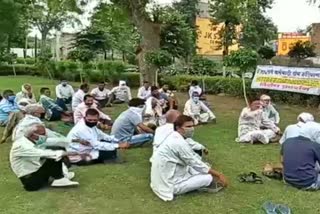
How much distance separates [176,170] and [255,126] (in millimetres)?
4404

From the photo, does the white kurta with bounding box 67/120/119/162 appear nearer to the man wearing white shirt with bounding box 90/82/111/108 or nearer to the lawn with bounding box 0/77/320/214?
the lawn with bounding box 0/77/320/214

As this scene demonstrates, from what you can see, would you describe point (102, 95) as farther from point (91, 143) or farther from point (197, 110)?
point (91, 143)

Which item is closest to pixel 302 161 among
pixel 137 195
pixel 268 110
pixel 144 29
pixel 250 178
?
pixel 250 178

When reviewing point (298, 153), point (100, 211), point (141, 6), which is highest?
point (141, 6)

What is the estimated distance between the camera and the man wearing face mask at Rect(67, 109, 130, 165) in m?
7.84

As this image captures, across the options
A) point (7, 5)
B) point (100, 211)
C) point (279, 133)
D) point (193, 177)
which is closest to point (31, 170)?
point (100, 211)

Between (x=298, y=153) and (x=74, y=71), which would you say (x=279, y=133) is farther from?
(x=74, y=71)

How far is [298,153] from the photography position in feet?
21.3

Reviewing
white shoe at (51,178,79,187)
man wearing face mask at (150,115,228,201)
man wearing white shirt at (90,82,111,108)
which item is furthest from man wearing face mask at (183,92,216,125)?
man wearing face mask at (150,115,228,201)

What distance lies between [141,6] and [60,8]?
155 inches

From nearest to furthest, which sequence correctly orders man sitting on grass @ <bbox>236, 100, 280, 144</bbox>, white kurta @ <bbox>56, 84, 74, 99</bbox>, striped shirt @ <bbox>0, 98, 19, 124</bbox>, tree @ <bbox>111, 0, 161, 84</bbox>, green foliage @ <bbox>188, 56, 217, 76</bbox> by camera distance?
man sitting on grass @ <bbox>236, 100, 280, 144</bbox> → striped shirt @ <bbox>0, 98, 19, 124</bbox> → white kurta @ <bbox>56, 84, 74, 99</bbox> → tree @ <bbox>111, 0, 161, 84</bbox> → green foliage @ <bbox>188, 56, 217, 76</bbox>

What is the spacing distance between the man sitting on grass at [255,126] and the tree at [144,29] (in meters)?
9.36

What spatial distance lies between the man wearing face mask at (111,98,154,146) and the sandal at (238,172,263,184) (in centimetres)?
272

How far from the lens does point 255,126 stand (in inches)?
405
